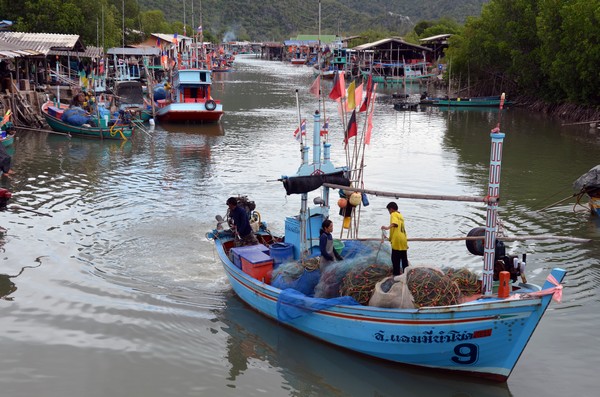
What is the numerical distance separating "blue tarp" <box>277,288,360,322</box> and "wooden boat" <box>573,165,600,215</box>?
10282mm

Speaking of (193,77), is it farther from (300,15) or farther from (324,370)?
(300,15)

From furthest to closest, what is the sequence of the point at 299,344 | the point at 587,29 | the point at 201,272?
the point at 587,29 → the point at 201,272 → the point at 299,344

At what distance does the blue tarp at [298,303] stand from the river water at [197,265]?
590 mm

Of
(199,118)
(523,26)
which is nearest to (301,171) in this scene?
(199,118)

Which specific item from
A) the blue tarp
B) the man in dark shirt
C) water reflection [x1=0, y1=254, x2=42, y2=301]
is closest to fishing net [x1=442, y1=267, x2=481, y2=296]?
the blue tarp

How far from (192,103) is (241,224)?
24.9 meters

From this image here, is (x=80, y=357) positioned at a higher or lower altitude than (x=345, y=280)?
lower

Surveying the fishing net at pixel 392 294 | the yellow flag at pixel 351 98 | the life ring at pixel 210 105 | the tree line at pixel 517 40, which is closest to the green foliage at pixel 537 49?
the tree line at pixel 517 40

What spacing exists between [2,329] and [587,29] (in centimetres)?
3367

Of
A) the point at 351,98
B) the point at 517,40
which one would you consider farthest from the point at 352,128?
the point at 517,40

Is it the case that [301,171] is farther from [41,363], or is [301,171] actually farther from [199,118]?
[199,118]

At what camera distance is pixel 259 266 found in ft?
36.9

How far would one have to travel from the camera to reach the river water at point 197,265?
9.50 meters

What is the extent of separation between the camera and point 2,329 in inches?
426
